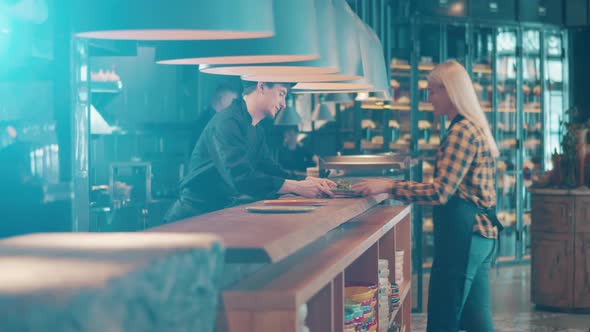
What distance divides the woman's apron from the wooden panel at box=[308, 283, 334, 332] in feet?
5.29

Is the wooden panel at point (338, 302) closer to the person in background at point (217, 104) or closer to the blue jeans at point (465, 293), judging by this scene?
the blue jeans at point (465, 293)

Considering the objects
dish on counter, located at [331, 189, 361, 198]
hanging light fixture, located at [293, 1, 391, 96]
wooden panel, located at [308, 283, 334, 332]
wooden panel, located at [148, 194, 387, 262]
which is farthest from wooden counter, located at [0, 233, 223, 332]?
hanging light fixture, located at [293, 1, 391, 96]

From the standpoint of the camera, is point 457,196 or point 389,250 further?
point 389,250

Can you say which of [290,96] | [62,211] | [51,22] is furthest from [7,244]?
[290,96]

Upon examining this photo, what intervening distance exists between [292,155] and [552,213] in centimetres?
295

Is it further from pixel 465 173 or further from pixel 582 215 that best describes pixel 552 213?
Result: pixel 465 173

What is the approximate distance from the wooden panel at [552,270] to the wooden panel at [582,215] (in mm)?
127

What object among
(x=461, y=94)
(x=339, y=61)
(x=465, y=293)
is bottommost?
(x=465, y=293)

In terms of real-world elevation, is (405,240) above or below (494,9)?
below

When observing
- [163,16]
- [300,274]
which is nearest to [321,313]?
[300,274]

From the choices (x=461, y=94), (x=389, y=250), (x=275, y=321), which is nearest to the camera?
(x=275, y=321)

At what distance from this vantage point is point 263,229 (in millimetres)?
2297

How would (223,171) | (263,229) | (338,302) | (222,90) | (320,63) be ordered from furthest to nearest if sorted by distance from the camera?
(222,90) < (223,171) < (320,63) < (338,302) < (263,229)

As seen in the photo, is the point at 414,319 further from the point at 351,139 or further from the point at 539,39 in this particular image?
the point at 539,39
